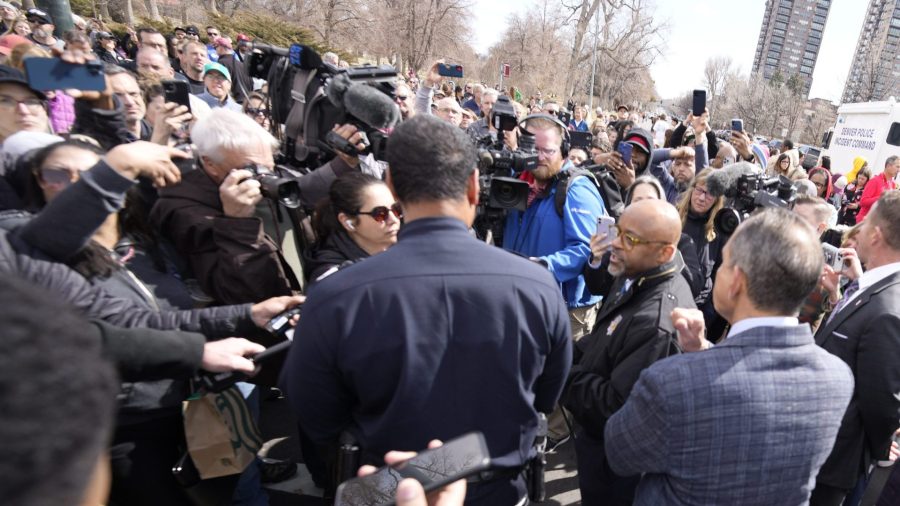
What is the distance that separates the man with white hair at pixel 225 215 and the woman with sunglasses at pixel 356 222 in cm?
23

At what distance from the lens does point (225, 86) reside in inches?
208

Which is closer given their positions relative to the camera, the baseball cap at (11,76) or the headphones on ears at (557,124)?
the baseball cap at (11,76)

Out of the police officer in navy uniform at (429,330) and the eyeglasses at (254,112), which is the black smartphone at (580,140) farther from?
the police officer in navy uniform at (429,330)

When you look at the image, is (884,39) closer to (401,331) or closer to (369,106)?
(369,106)

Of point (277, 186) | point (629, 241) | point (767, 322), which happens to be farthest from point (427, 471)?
point (629, 241)

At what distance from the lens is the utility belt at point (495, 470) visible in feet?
4.99

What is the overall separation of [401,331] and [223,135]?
4.61 feet

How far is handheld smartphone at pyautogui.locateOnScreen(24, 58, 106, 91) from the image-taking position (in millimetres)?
1872

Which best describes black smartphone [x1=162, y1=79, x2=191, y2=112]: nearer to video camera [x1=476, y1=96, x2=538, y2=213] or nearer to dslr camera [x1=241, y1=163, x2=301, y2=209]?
dslr camera [x1=241, y1=163, x2=301, y2=209]

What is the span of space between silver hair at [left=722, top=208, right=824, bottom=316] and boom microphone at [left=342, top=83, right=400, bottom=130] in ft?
6.07

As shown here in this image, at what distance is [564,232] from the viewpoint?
120 inches

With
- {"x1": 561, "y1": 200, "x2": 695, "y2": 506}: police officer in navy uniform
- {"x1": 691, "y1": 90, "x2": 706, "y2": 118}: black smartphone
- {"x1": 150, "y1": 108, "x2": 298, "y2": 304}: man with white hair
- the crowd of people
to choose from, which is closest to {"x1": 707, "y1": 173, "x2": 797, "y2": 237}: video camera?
the crowd of people

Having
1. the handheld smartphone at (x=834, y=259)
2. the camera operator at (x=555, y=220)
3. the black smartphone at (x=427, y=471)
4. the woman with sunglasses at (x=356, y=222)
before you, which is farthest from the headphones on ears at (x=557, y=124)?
the black smartphone at (x=427, y=471)

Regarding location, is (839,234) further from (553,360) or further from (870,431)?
(553,360)
